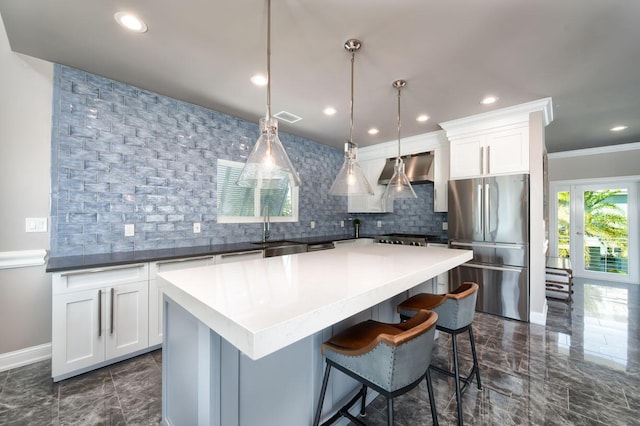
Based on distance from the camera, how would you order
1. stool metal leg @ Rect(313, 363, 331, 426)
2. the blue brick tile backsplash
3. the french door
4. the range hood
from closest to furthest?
stool metal leg @ Rect(313, 363, 331, 426) → the blue brick tile backsplash → the range hood → the french door

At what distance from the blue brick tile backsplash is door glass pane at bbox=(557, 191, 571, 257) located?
631 cm

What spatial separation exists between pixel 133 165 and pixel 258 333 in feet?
9.04

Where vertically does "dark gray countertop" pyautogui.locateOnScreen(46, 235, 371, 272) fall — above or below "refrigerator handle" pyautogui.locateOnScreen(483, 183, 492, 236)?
below

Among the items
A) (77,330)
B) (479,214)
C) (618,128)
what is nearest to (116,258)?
(77,330)

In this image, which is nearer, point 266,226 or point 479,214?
point 479,214

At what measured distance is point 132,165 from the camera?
271 cm

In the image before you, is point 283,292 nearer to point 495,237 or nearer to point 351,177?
point 351,177

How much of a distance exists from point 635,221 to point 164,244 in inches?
311

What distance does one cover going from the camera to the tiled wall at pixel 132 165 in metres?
2.38

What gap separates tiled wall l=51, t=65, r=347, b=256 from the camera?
2381mm

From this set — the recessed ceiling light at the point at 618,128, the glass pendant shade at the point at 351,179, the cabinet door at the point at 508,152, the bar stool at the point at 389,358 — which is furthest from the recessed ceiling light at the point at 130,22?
the recessed ceiling light at the point at 618,128

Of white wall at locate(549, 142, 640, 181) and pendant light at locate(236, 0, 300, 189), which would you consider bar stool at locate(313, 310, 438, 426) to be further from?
white wall at locate(549, 142, 640, 181)

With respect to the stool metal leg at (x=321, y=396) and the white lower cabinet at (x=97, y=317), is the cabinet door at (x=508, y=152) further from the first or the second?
the white lower cabinet at (x=97, y=317)

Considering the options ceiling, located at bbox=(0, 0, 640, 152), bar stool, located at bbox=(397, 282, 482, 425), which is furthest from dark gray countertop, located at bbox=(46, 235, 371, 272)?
bar stool, located at bbox=(397, 282, 482, 425)
